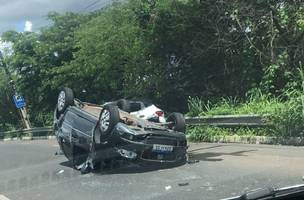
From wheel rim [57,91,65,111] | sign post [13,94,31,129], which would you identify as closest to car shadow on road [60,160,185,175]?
wheel rim [57,91,65,111]

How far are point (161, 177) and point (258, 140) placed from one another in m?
5.82

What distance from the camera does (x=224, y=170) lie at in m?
10.4

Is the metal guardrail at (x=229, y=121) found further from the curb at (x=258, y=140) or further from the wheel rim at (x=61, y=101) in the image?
the wheel rim at (x=61, y=101)

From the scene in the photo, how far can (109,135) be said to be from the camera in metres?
10.6

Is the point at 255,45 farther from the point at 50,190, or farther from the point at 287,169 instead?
the point at 50,190

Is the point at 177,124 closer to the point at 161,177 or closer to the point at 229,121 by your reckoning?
the point at 161,177

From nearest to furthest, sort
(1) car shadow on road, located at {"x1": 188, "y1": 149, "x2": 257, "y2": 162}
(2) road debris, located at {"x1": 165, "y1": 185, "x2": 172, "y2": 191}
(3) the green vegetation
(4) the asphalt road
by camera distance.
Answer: (4) the asphalt road → (2) road debris, located at {"x1": 165, "y1": 185, "x2": 172, "y2": 191} → (1) car shadow on road, located at {"x1": 188, "y1": 149, "x2": 257, "y2": 162} → (3) the green vegetation

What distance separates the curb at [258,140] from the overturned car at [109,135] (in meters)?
3.28

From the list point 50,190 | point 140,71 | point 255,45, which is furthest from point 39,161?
point 255,45

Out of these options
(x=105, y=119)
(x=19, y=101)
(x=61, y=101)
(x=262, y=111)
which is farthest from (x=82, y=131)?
(x=262, y=111)

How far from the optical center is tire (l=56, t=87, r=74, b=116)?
11125 mm

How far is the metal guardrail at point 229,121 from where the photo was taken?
15.5 metres

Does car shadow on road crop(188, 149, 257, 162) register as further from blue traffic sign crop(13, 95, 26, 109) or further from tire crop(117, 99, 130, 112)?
blue traffic sign crop(13, 95, 26, 109)

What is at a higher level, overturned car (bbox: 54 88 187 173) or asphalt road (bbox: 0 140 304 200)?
overturned car (bbox: 54 88 187 173)
